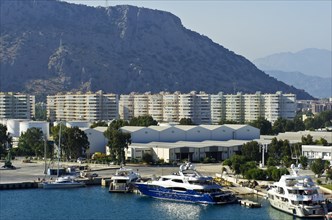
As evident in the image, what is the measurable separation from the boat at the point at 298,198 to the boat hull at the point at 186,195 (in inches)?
84.9

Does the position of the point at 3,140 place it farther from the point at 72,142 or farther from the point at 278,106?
the point at 278,106

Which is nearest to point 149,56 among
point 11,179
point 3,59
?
point 3,59

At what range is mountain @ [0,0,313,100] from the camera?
5428 inches

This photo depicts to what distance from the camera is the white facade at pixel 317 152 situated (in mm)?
41375

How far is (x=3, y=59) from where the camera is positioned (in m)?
139

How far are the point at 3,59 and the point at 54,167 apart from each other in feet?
326

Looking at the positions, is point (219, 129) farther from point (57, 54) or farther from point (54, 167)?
point (57, 54)

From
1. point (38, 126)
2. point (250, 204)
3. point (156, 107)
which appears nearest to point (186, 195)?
point (250, 204)

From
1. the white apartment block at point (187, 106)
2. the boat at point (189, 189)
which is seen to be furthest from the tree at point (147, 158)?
the white apartment block at point (187, 106)

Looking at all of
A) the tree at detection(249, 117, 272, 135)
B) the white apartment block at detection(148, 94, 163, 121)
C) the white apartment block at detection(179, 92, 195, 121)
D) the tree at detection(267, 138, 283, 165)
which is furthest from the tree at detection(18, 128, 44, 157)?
the white apartment block at detection(148, 94, 163, 121)

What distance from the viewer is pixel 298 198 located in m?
28.2

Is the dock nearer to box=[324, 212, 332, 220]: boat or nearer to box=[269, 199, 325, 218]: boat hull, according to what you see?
box=[269, 199, 325, 218]: boat hull

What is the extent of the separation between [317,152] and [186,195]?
13.0 metres

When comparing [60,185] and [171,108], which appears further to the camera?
[171,108]
